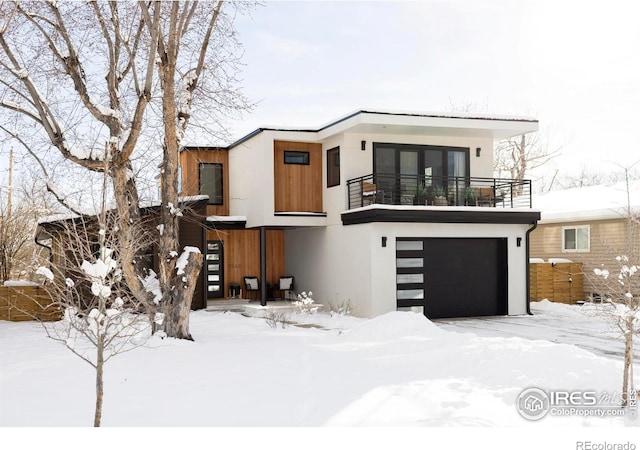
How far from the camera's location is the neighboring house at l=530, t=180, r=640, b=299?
20.5 metres

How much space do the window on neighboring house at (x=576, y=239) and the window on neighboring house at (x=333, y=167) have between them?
31.5 feet

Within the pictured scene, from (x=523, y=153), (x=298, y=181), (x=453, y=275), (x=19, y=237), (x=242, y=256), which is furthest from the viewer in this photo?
(x=523, y=153)

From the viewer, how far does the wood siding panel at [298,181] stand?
62.0ft

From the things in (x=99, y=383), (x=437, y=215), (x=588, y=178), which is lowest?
(x=99, y=383)

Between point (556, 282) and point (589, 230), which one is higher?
point (589, 230)

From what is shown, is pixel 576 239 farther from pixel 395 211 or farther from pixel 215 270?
pixel 215 270

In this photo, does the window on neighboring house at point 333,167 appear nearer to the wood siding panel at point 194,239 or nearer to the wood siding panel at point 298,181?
the wood siding panel at point 298,181

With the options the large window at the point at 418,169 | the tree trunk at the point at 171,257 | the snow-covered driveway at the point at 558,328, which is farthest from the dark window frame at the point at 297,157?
the tree trunk at the point at 171,257

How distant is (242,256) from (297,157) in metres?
4.24

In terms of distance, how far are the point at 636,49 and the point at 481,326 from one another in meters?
7.40

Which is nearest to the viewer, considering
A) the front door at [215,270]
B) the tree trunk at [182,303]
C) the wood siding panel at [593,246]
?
the tree trunk at [182,303]

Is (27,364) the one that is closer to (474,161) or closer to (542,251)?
(474,161)

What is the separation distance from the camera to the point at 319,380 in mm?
8680

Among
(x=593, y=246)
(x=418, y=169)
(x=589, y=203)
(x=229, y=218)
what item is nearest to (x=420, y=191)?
(x=418, y=169)
